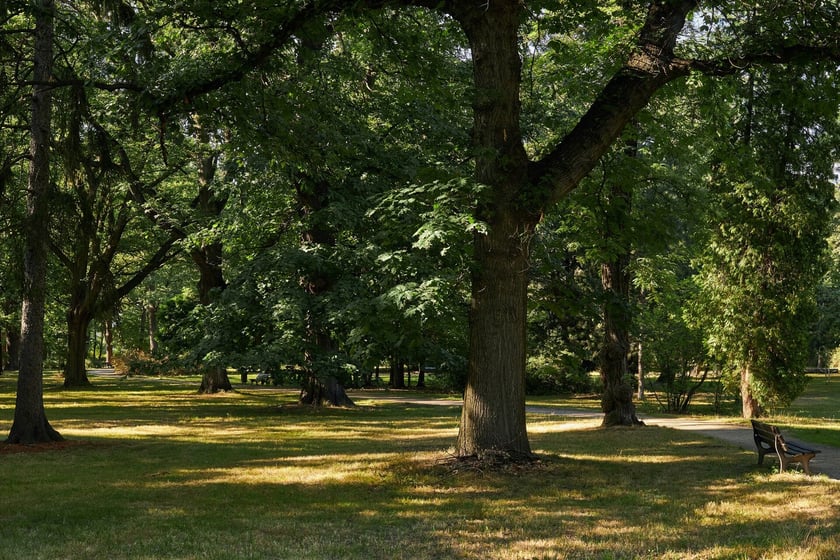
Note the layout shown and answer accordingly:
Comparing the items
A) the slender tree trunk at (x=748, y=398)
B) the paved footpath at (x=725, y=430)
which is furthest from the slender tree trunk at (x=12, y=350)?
the slender tree trunk at (x=748, y=398)

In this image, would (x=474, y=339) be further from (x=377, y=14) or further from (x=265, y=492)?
(x=377, y=14)

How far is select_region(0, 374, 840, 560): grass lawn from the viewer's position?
709cm

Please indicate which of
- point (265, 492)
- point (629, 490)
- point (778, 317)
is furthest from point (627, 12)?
point (778, 317)

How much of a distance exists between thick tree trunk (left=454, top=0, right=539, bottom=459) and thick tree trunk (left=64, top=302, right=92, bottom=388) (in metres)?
27.4

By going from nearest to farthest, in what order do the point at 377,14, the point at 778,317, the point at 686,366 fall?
1. the point at 377,14
2. the point at 778,317
3. the point at 686,366

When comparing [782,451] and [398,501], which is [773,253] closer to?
[782,451]

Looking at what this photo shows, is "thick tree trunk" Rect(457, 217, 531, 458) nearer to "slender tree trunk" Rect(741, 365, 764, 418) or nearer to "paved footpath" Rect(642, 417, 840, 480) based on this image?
"paved footpath" Rect(642, 417, 840, 480)

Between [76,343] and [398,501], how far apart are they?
97.3 feet

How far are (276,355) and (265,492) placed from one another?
1175 cm

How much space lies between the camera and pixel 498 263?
11305mm

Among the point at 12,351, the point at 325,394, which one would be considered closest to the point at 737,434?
the point at 325,394

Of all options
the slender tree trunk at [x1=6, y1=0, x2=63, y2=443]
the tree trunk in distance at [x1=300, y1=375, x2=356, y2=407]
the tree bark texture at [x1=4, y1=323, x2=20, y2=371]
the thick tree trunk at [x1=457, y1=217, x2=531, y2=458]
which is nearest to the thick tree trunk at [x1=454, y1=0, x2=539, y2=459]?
the thick tree trunk at [x1=457, y1=217, x2=531, y2=458]

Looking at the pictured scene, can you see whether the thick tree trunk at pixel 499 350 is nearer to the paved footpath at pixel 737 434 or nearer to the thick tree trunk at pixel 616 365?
the paved footpath at pixel 737 434

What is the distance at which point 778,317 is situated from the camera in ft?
68.5
